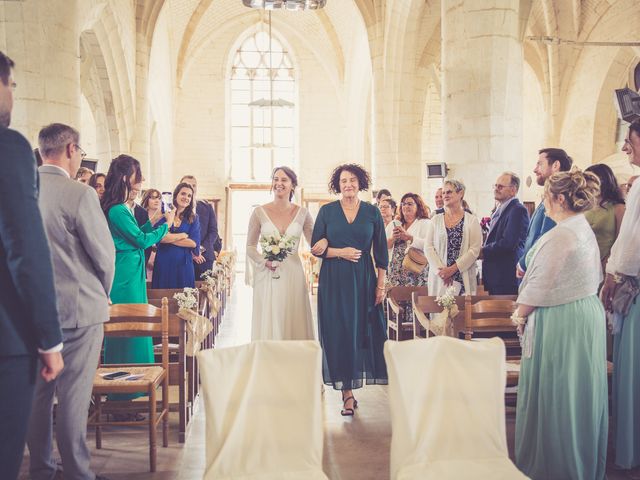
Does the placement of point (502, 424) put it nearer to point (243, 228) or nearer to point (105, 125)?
point (105, 125)

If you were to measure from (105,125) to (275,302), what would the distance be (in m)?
9.86

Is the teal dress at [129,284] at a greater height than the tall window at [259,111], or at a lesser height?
lesser

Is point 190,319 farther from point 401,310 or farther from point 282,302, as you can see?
point 401,310

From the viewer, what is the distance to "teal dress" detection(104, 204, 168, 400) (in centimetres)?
420

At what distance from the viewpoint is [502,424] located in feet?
7.50

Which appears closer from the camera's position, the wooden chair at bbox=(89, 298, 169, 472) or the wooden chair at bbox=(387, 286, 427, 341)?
the wooden chair at bbox=(89, 298, 169, 472)

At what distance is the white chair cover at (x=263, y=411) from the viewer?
7.00 ft

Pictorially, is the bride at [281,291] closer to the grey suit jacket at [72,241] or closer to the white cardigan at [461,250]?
the white cardigan at [461,250]

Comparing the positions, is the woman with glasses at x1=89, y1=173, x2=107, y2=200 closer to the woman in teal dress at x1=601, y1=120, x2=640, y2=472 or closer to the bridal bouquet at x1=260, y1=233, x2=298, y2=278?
the bridal bouquet at x1=260, y1=233, x2=298, y2=278

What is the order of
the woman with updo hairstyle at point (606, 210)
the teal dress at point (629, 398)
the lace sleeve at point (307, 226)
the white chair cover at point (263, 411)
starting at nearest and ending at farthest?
the white chair cover at point (263, 411) → the teal dress at point (629, 398) → the woman with updo hairstyle at point (606, 210) → the lace sleeve at point (307, 226)

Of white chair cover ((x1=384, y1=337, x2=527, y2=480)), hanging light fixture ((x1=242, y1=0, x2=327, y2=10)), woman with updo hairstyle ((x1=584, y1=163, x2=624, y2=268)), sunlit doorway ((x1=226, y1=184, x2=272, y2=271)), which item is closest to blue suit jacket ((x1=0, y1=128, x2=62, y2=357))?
white chair cover ((x1=384, y1=337, x2=527, y2=480))

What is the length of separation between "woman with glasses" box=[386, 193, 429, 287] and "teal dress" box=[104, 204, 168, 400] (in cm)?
258

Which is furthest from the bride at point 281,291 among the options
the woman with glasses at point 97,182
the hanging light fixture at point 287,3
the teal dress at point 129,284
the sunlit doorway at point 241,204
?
the sunlit doorway at point 241,204

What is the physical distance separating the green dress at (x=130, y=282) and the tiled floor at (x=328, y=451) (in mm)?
521
